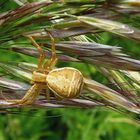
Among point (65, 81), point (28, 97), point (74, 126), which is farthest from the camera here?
point (74, 126)

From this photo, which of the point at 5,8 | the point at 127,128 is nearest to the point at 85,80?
the point at 5,8

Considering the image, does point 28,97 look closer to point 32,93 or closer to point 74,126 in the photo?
point 32,93

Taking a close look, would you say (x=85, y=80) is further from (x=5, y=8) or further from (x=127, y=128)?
(x=127, y=128)

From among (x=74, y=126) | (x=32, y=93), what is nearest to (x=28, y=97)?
(x=32, y=93)

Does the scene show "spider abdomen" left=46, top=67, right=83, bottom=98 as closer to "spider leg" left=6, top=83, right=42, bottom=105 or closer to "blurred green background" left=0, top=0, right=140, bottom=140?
"spider leg" left=6, top=83, right=42, bottom=105

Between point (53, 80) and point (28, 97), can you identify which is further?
point (53, 80)

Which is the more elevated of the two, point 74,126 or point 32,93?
point 32,93

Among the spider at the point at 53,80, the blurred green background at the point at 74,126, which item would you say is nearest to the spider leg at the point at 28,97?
the spider at the point at 53,80

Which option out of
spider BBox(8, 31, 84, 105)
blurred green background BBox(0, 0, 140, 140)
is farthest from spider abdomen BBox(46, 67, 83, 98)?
blurred green background BBox(0, 0, 140, 140)
